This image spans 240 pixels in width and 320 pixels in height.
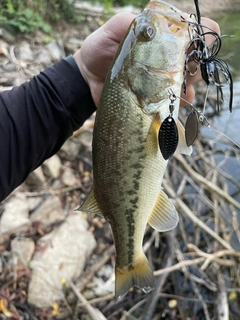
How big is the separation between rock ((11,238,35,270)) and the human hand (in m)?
2.10

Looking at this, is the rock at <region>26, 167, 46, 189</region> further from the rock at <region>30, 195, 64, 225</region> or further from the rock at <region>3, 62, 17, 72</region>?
the rock at <region>3, 62, 17, 72</region>

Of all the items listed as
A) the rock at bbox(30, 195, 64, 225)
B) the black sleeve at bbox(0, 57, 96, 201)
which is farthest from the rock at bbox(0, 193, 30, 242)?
the black sleeve at bbox(0, 57, 96, 201)

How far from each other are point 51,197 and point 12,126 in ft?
7.65

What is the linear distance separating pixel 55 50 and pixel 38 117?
5.28m

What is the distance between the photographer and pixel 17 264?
11.6 ft

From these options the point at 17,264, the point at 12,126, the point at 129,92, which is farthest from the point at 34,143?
the point at 17,264

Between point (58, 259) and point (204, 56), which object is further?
point (58, 259)

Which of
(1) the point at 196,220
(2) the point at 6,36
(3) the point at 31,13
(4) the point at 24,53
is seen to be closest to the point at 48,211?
(1) the point at 196,220

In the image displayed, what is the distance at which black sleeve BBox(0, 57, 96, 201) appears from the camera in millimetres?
1977

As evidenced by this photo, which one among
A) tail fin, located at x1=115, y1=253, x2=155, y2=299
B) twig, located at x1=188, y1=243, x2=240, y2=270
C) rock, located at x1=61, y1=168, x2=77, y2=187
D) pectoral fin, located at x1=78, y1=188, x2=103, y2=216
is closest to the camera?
pectoral fin, located at x1=78, y1=188, x2=103, y2=216

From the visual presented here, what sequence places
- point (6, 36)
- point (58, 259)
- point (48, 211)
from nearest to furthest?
point (58, 259) → point (48, 211) → point (6, 36)

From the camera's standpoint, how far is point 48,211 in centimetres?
409

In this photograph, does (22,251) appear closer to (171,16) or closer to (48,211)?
(48,211)

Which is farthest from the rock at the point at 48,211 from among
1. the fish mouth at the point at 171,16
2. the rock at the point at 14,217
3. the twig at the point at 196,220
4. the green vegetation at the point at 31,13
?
the green vegetation at the point at 31,13
